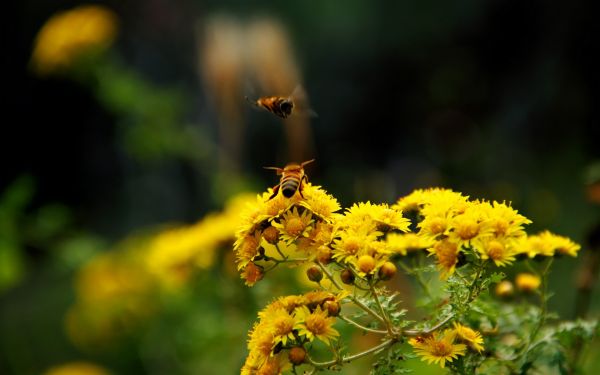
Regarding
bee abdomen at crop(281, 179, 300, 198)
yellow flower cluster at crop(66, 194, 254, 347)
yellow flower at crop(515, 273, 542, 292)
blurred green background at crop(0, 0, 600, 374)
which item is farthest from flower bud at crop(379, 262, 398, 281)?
blurred green background at crop(0, 0, 600, 374)

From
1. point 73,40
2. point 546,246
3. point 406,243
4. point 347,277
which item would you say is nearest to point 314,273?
point 347,277

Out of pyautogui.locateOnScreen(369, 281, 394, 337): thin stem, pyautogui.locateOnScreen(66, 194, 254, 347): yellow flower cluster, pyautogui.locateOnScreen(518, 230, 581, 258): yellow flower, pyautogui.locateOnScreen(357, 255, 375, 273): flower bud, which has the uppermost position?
pyautogui.locateOnScreen(66, 194, 254, 347): yellow flower cluster

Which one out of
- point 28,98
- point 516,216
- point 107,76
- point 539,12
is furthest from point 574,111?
point 516,216

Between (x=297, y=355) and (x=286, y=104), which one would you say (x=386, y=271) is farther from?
(x=286, y=104)

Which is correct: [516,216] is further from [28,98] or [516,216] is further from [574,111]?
[28,98]

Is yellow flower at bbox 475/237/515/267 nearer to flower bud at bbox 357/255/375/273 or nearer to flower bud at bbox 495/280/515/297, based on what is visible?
flower bud at bbox 357/255/375/273

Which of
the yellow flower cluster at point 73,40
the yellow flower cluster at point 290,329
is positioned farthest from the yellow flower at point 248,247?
the yellow flower cluster at point 73,40
